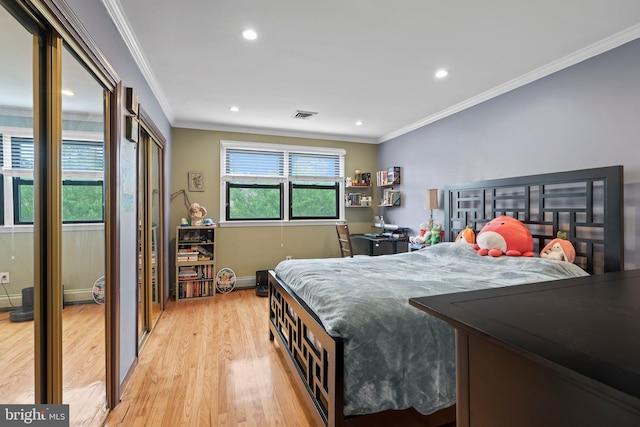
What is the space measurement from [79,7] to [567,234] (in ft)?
11.6

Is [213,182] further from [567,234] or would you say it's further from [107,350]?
[567,234]

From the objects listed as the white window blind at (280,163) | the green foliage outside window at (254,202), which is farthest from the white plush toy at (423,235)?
the green foliage outside window at (254,202)

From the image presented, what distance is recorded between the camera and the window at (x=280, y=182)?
4.75 meters

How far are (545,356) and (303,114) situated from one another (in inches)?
154

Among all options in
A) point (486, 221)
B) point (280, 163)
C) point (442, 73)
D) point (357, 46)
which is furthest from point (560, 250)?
point (280, 163)

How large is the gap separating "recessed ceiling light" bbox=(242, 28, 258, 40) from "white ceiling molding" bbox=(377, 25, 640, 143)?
2.44 meters

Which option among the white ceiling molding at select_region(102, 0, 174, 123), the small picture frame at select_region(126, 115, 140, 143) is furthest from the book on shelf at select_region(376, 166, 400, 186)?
the small picture frame at select_region(126, 115, 140, 143)

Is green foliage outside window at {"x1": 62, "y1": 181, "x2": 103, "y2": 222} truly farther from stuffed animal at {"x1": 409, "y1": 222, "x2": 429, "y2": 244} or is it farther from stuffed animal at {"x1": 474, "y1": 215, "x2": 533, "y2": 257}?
stuffed animal at {"x1": 409, "y1": 222, "x2": 429, "y2": 244}

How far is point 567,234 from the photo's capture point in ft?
8.45

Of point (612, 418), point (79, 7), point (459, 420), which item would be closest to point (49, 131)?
point (79, 7)

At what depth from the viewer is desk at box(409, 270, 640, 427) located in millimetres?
415

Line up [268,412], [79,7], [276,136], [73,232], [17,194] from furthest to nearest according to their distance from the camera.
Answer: [276,136], [268,412], [73,232], [79,7], [17,194]

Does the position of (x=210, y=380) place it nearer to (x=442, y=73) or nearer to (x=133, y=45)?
(x=133, y=45)

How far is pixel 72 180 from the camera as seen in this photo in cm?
151
